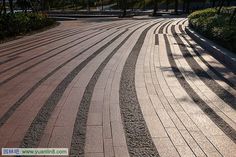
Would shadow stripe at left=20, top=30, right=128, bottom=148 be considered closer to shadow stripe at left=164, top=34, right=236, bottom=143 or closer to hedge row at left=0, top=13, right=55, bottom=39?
shadow stripe at left=164, top=34, right=236, bottom=143

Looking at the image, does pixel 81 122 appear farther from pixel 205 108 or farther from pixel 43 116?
pixel 205 108

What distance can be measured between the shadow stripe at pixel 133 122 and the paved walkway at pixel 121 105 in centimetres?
2

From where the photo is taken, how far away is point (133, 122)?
600 centimetres

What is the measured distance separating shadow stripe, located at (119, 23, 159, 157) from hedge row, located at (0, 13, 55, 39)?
545 inches

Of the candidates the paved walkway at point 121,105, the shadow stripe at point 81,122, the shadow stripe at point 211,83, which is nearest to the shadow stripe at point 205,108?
the paved walkway at point 121,105

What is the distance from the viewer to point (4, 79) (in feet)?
30.8

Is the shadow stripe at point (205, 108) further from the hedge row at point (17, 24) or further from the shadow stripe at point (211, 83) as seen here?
the hedge row at point (17, 24)

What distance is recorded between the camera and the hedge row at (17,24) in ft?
67.7

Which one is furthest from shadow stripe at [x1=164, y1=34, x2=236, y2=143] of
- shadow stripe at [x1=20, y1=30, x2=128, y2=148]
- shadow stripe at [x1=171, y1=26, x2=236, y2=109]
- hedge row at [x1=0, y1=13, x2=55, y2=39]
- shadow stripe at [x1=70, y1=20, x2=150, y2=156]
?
hedge row at [x1=0, y1=13, x2=55, y2=39]

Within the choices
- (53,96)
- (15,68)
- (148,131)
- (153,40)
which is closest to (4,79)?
(15,68)

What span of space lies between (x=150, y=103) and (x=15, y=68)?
593cm

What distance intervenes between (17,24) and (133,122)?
18.5 m

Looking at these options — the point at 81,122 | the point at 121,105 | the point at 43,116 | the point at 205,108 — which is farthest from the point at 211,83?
the point at 43,116

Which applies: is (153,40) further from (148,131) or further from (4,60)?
(148,131)
